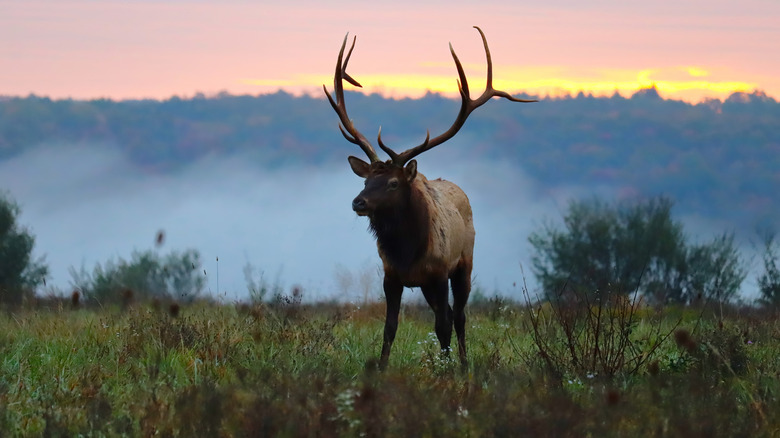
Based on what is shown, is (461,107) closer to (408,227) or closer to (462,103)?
(462,103)

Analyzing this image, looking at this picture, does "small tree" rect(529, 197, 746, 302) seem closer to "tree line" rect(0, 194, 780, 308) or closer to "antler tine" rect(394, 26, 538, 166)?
"tree line" rect(0, 194, 780, 308)

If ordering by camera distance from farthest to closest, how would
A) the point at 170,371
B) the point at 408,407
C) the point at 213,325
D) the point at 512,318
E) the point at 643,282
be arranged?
the point at 643,282 < the point at 512,318 < the point at 213,325 < the point at 170,371 < the point at 408,407

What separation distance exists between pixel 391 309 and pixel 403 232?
2.36 ft

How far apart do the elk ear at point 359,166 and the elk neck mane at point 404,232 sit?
503mm

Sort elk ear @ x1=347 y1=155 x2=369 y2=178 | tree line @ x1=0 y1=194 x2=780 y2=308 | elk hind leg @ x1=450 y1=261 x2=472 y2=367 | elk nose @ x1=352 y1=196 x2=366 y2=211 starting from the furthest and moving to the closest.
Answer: tree line @ x1=0 y1=194 x2=780 y2=308
elk hind leg @ x1=450 y1=261 x2=472 y2=367
elk ear @ x1=347 y1=155 x2=369 y2=178
elk nose @ x1=352 y1=196 x2=366 y2=211

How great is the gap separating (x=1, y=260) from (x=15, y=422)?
21695 millimetres

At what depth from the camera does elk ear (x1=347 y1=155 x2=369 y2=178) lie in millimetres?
9211

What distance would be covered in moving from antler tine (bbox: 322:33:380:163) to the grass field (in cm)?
177

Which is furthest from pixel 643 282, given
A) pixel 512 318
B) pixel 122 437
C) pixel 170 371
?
pixel 122 437

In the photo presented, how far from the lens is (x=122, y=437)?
17.9 feet

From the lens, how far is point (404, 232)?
8922 millimetres

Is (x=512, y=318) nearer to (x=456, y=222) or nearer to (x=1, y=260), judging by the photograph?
(x=456, y=222)

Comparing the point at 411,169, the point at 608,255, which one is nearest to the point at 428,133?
the point at 411,169

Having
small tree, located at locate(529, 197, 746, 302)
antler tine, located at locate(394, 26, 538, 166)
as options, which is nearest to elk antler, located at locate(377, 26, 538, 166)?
antler tine, located at locate(394, 26, 538, 166)
